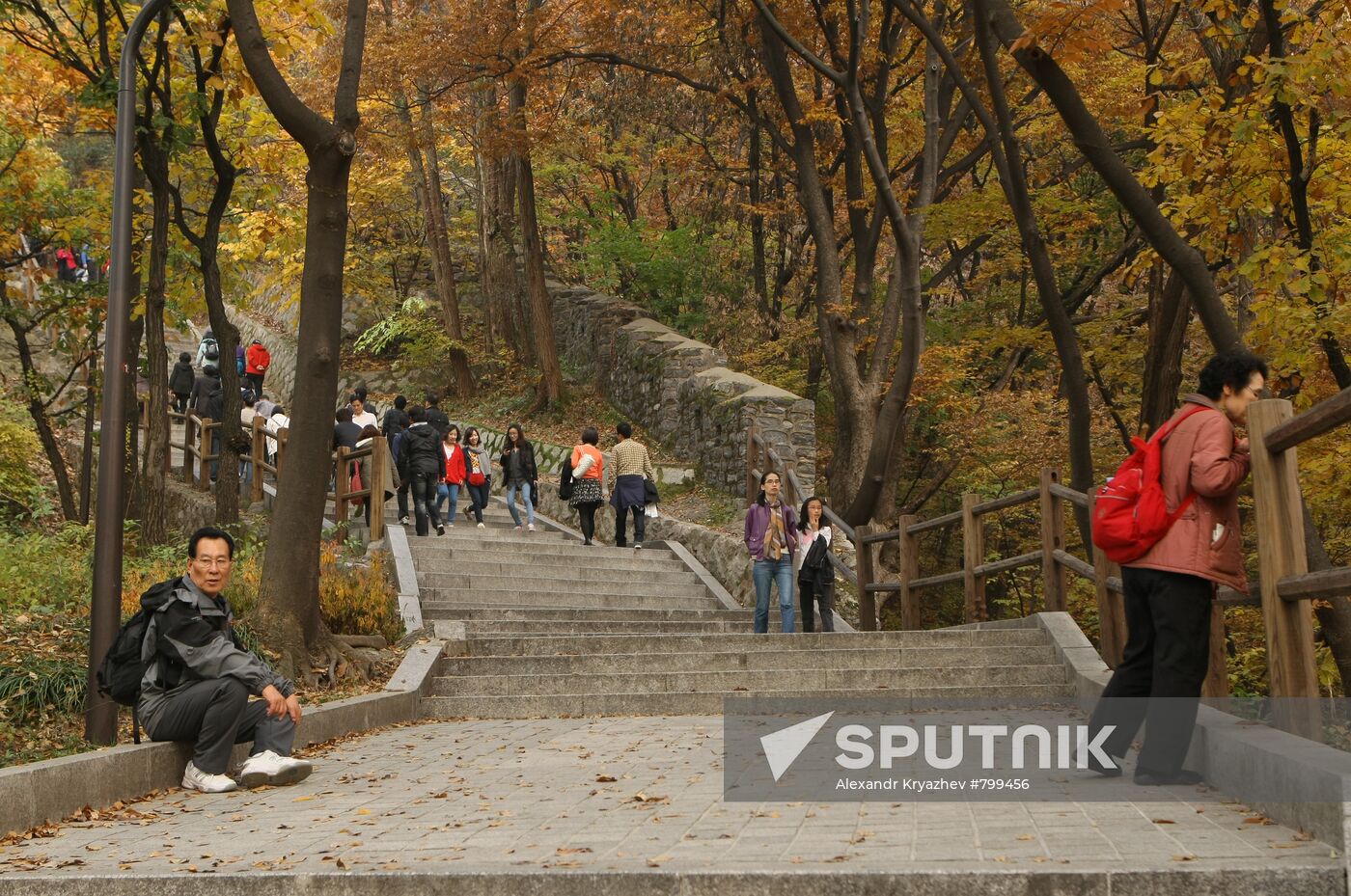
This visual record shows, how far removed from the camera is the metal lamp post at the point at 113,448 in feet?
Result: 24.1

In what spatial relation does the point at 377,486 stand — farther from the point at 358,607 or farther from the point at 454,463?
the point at 358,607

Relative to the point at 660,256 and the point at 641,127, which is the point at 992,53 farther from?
the point at 660,256

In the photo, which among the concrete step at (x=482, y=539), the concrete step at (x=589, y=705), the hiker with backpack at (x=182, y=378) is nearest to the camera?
the concrete step at (x=589, y=705)

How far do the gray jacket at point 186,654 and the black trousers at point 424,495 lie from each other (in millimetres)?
10661

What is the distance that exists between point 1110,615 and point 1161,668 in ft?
10.1

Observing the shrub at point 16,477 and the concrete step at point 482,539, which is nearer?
the concrete step at point 482,539

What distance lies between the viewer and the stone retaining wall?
2050cm

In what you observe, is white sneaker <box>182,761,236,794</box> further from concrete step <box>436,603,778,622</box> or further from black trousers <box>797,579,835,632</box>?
black trousers <box>797,579,835,632</box>

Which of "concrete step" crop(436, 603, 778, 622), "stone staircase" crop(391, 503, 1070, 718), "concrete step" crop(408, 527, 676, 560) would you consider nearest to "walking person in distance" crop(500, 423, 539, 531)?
"concrete step" crop(408, 527, 676, 560)

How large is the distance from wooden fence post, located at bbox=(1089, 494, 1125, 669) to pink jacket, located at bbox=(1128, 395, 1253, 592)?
2.85 meters

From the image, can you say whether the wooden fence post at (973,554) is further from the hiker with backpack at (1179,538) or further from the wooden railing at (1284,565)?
the wooden railing at (1284,565)

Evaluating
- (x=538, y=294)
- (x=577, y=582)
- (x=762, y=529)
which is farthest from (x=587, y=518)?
(x=538, y=294)

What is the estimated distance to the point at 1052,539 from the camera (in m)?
10.6

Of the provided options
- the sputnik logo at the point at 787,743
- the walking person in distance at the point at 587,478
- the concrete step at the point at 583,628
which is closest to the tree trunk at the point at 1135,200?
the sputnik logo at the point at 787,743
